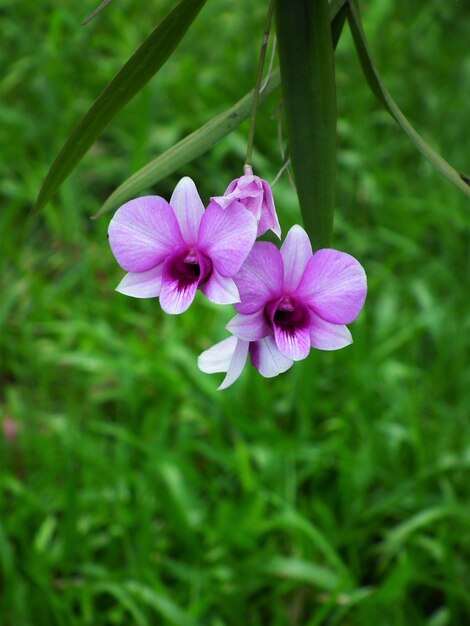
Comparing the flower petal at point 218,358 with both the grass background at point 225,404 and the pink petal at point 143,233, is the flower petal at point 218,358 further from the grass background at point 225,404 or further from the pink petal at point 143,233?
the grass background at point 225,404

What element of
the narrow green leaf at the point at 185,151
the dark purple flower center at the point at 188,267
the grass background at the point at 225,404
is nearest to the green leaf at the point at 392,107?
the narrow green leaf at the point at 185,151

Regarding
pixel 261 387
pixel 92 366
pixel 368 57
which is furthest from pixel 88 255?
pixel 368 57

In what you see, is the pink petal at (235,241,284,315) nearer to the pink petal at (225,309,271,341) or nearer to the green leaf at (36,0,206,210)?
the pink petal at (225,309,271,341)

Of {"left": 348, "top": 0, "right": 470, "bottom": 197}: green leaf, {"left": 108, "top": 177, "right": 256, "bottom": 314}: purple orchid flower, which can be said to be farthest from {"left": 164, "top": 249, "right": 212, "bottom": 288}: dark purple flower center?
{"left": 348, "top": 0, "right": 470, "bottom": 197}: green leaf

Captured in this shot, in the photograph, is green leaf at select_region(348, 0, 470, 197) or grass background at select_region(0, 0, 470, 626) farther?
grass background at select_region(0, 0, 470, 626)

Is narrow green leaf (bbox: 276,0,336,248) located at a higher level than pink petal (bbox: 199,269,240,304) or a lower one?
higher

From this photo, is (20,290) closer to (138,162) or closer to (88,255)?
(88,255)

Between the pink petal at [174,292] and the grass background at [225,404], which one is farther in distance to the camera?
the grass background at [225,404]

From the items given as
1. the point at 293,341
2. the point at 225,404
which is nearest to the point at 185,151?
the point at 293,341
